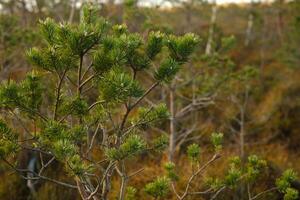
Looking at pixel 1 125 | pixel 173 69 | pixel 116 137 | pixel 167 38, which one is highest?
pixel 167 38

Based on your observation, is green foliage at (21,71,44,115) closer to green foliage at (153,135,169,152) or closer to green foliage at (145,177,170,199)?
green foliage at (153,135,169,152)

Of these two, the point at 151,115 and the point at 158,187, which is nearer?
the point at 151,115

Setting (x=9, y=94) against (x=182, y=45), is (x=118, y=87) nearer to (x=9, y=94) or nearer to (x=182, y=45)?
(x=182, y=45)

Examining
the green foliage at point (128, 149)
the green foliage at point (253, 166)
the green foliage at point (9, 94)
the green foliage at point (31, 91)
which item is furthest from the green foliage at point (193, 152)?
the green foliage at point (9, 94)

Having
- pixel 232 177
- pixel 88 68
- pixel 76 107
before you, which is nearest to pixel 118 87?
pixel 88 68

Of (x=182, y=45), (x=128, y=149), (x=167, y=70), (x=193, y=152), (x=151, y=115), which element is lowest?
(x=193, y=152)

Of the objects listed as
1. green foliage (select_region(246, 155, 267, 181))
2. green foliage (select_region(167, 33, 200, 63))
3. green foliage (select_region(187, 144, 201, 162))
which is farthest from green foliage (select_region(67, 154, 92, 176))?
green foliage (select_region(246, 155, 267, 181))

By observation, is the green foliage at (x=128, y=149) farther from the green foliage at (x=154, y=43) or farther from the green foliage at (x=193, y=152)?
the green foliage at (x=193, y=152)

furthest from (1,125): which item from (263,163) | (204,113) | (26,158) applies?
(204,113)

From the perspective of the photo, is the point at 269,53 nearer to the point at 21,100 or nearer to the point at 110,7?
the point at 110,7

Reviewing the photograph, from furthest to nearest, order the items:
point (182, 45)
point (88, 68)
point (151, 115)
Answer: point (151, 115), point (88, 68), point (182, 45)

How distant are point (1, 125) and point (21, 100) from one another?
22 centimetres

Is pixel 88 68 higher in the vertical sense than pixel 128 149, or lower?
higher

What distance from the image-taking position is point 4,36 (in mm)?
7680
